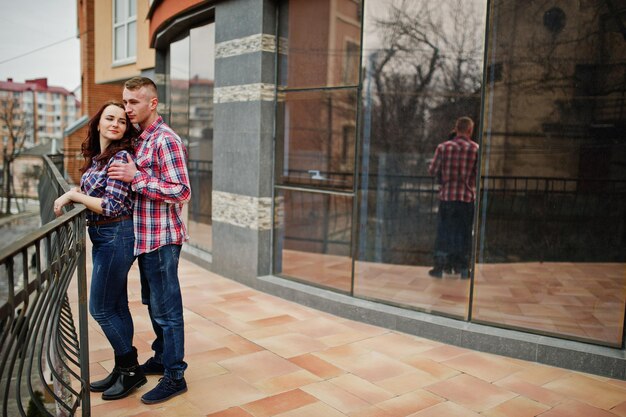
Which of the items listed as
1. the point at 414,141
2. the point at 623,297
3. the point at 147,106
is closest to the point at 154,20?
the point at 414,141

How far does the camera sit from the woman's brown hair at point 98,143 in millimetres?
3246

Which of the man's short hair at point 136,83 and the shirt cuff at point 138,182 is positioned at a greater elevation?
the man's short hair at point 136,83

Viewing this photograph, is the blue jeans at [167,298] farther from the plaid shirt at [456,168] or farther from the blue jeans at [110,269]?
the plaid shirt at [456,168]

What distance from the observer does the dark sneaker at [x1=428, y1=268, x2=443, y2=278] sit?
6.05 m

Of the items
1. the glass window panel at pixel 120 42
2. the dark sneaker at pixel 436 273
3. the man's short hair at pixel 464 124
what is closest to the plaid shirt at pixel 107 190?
the man's short hair at pixel 464 124

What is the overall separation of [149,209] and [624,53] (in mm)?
3566

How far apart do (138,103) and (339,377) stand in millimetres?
2220

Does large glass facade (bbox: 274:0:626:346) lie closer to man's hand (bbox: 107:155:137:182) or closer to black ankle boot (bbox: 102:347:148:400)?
black ankle boot (bbox: 102:347:148:400)

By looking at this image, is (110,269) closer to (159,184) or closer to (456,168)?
(159,184)

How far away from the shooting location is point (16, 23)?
38.8m

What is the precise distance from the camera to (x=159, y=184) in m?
3.17

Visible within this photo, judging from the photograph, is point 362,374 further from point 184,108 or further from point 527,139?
point 184,108

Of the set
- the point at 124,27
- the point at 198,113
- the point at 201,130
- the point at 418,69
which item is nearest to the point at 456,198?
the point at 418,69

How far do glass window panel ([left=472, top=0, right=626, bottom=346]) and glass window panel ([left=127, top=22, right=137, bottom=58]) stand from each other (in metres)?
11.2
